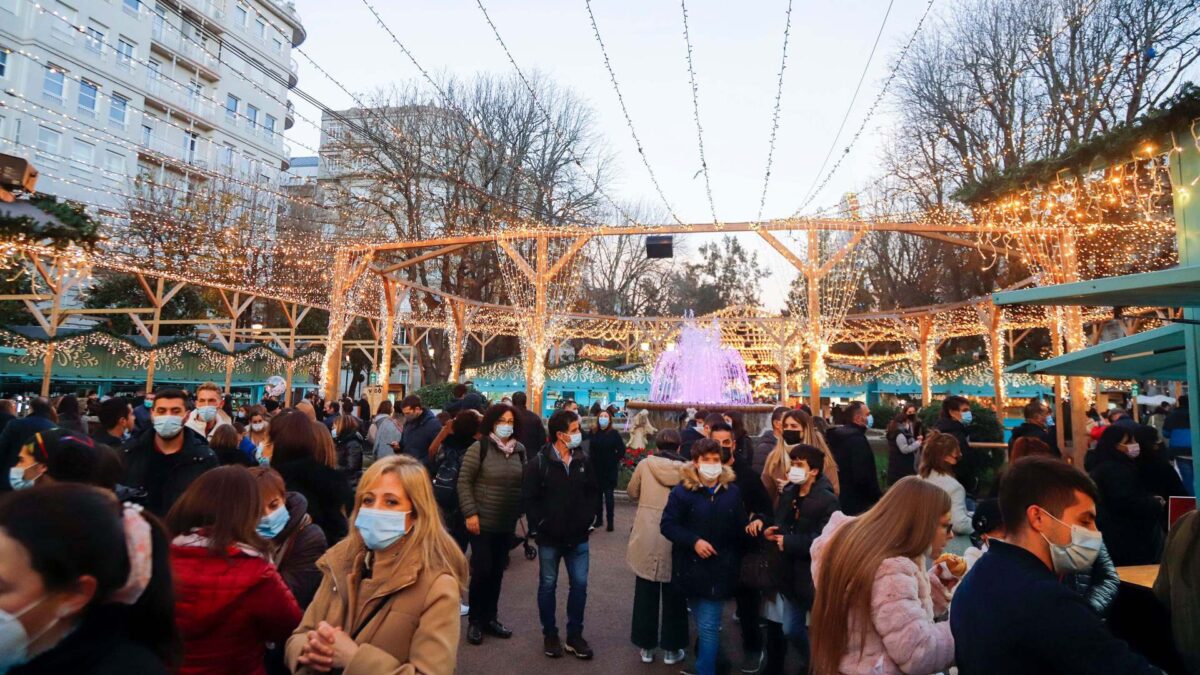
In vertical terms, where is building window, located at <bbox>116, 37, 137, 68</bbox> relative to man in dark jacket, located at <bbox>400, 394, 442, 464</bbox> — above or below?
above

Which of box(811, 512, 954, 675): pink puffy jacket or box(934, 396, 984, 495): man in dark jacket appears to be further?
box(934, 396, 984, 495): man in dark jacket

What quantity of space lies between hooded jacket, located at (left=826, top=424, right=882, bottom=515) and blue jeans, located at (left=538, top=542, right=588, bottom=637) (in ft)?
8.36

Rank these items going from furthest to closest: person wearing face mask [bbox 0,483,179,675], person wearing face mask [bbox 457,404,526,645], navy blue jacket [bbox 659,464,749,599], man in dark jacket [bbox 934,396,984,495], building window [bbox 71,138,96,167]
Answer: building window [bbox 71,138,96,167] → man in dark jacket [bbox 934,396,984,495] → person wearing face mask [bbox 457,404,526,645] → navy blue jacket [bbox 659,464,749,599] → person wearing face mask [bbox 0,483,179,675]

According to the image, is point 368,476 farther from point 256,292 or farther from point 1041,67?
point 1041,67

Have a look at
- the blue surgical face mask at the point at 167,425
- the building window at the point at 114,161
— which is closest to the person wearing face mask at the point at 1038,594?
the blue surgical face mask at the point at 167,425

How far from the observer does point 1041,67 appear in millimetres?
21375

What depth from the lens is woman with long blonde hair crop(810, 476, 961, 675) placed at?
7.79ft

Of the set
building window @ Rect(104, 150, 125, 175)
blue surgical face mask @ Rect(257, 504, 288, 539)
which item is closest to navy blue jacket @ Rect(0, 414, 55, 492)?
blue surgical face mask @ Rect(257, 504, 288, 539)

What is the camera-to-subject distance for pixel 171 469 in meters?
4.18

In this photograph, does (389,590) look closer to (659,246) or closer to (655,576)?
(655,576)

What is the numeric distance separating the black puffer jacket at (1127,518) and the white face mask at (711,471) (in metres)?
2.85

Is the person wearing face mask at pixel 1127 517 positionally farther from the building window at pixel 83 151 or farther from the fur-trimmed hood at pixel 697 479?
the building window at pixel 83 151

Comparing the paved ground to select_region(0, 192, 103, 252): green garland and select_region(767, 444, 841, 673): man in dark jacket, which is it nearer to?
select_region(767, 444, 841, 673): man in dark jacket

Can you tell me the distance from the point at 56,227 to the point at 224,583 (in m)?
5.67
